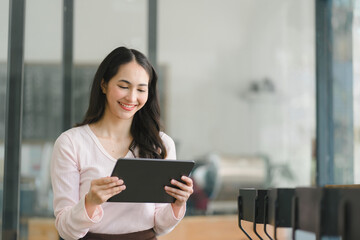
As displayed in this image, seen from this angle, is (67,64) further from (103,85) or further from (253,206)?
(253,206)

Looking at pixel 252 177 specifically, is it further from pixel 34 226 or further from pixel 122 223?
pixel 122 223

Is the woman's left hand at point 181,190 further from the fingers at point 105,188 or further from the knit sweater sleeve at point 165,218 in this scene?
the fingers at point 105,188

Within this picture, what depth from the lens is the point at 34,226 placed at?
4359 mm

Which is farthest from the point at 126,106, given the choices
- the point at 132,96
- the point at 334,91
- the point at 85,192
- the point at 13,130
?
the point at 334,91

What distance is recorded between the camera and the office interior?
14.4 ft

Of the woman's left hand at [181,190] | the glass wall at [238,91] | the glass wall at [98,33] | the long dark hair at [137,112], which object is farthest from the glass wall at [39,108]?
the woman's left hand at [181,190]

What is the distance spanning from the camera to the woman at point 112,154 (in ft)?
6.85

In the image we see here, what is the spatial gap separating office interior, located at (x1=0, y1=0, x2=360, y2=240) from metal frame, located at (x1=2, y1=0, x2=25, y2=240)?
1cm

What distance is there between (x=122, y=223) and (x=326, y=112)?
3.35 meters

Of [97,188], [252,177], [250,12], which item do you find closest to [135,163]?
[97,188]

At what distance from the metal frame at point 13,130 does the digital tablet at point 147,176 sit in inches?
98.1

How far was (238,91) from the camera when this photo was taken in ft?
15.9

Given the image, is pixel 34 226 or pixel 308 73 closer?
pixel 34 226

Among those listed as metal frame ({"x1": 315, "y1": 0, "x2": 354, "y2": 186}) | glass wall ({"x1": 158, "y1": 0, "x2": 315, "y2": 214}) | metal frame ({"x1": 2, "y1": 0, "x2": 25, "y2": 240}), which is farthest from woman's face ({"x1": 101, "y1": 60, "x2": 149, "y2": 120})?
metal frame ({"x1": 315, "y1": 0, "x2": 354, "y2": 186})
